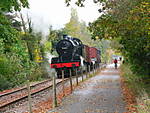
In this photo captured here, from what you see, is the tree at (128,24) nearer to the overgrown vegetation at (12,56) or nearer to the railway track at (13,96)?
the railway track at (13,96)

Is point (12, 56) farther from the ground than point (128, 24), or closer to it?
closer to it

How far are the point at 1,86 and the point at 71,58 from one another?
26.5 feet

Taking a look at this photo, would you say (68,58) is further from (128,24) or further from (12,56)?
(128,24)

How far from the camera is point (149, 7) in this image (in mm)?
6855

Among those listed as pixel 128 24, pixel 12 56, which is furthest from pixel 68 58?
pixel 128 24

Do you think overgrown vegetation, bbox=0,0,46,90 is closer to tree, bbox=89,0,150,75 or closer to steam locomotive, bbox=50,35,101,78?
steam locomotive, bbox=50,35,101,78

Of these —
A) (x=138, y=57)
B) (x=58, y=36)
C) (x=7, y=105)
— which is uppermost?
(x=58, y=36)

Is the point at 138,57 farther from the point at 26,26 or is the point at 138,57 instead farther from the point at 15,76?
the point at 26,26

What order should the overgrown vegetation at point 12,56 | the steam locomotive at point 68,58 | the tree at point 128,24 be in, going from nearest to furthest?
the tree at point 128,24 < the overgrown vegetation at point 12,56 < the steam locomotive at point 68,58

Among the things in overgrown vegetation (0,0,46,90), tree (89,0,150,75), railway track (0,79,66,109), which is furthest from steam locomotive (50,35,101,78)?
tree (89,0,150,75)

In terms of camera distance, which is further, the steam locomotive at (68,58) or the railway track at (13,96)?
the steam locomotive at (68,58)

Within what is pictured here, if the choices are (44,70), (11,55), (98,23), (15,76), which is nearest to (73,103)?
(98,23)

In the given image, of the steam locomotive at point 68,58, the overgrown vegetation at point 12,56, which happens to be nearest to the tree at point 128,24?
the overgrown vegetation at point 12,56

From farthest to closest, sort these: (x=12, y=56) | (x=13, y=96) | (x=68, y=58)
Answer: (x=68, y=58) → (x=12, y=56) → (x=13, y=96)
